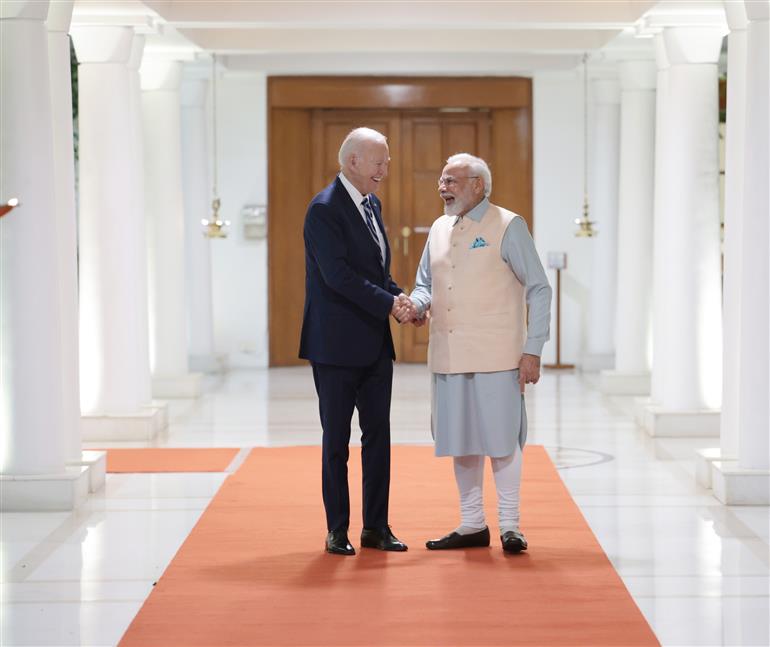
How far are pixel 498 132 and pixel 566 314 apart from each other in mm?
2254

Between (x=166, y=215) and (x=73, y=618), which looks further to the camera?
(x=166, y=215)

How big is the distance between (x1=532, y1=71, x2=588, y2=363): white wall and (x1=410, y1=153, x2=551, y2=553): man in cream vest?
941 cm

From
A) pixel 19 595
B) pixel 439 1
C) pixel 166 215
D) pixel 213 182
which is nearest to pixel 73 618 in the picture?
pixel 19 595

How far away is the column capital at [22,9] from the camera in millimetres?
6984

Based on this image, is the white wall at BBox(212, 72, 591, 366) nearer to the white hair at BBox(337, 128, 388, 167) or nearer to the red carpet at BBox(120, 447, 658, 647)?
the red carpet at BBox(120, 447, 658, 647)

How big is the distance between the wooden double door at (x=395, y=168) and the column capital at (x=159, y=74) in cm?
324

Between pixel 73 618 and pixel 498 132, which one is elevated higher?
pixel 498 132

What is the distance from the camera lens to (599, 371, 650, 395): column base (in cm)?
→ 1233

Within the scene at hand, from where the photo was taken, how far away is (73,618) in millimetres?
5160

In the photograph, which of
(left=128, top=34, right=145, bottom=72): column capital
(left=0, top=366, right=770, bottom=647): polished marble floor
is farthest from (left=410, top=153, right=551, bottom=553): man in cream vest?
(left=128, top=34, right=145, bottom=72): column capital

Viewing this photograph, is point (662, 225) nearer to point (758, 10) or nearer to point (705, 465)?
point (705, 465)

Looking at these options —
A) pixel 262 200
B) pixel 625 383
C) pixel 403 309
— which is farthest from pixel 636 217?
pixel 403 309

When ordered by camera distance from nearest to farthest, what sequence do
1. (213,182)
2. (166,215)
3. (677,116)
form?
(677,116) → (166,215) → (213,182)

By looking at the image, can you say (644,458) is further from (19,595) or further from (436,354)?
(19,595)
